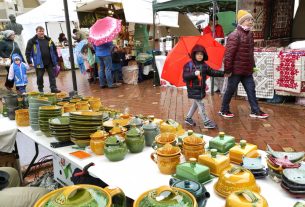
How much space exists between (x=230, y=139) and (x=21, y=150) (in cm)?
232

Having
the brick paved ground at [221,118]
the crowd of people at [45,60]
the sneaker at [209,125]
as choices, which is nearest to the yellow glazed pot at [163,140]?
the brick paved ground at [221,118]

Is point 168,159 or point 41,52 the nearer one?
point 168,159

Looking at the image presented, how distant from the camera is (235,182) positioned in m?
1.23

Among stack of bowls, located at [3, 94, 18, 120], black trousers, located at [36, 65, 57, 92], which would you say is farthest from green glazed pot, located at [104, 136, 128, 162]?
black trousers, located at [36, 65, 57, 92]

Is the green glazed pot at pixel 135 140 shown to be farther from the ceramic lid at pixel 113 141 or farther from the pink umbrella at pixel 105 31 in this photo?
the pink umbrella at pixel 105 31

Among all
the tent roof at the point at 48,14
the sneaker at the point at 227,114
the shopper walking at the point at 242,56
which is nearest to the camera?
the shopper walking at the point at 242,56

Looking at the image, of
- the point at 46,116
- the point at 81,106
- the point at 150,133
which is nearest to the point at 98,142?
the point at 150,133

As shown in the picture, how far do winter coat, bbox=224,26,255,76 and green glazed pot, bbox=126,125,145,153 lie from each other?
3.06 meters

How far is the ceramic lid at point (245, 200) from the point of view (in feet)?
3.46

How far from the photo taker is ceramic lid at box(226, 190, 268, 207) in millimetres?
1055

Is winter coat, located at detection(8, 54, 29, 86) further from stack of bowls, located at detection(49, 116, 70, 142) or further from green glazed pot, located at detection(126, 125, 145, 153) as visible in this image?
green glazed pot, located at detection(126, 125, 145, 153)

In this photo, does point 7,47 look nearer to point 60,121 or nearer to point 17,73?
point 17,73

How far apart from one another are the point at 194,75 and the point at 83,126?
2.24 m

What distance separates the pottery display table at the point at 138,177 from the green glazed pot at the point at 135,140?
37 mm
